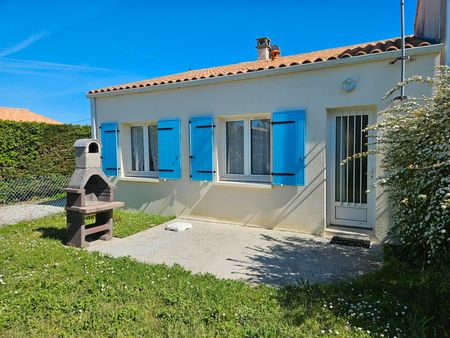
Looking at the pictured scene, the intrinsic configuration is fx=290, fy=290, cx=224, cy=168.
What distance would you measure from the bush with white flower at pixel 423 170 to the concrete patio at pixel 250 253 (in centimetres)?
102

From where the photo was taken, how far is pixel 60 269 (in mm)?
4164

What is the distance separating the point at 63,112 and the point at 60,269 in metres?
29.5

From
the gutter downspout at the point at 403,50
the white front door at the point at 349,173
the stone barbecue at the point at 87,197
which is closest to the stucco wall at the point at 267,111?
the gutter downspout at the point at 403,50

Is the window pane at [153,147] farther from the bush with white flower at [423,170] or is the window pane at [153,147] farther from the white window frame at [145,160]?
the bush with white flower at [423,170]

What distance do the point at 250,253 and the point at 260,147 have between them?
2667 mm

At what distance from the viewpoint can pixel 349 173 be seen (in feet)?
19.1

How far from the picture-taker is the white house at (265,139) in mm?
5473

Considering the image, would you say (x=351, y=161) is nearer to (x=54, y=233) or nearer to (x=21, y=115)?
(x=54, y=233)

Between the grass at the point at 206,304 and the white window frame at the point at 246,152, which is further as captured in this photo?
the white window frame at the point at 246,152

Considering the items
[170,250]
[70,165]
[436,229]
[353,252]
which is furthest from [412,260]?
[70,165]

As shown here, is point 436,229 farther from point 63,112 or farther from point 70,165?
point 63,112

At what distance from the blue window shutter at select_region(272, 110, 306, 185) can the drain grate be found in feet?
4.14

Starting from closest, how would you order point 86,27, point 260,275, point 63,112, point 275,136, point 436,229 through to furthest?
point 436,229
point 260,275
point 275,136
point 86,27
point 63,112

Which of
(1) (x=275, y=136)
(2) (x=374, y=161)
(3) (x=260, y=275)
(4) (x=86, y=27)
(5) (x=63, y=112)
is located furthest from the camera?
(5) (x=63, y=112)
